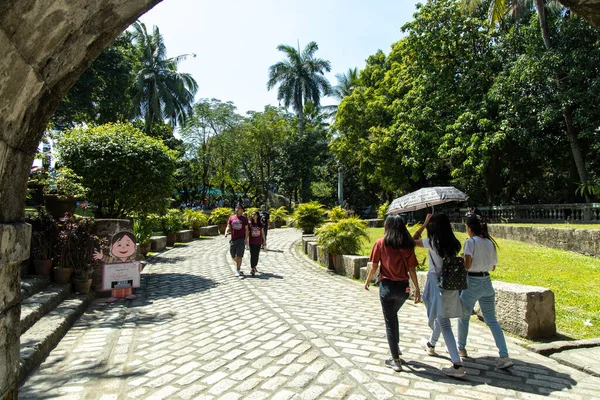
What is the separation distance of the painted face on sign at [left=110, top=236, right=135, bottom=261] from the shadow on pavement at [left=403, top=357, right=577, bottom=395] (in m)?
6.30

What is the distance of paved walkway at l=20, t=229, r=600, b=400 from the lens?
4.20 metres

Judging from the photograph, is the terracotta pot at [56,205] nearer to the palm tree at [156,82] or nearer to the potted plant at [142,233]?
the potted plant at [142,233]

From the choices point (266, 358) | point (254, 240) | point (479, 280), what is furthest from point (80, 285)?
point (479, 280)

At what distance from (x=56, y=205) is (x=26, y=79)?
322 inches

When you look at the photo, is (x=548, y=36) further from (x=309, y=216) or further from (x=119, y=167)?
(x=119, y=167)

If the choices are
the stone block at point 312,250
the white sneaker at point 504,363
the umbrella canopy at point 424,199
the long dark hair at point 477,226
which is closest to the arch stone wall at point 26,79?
the long dark hair at point 477,226

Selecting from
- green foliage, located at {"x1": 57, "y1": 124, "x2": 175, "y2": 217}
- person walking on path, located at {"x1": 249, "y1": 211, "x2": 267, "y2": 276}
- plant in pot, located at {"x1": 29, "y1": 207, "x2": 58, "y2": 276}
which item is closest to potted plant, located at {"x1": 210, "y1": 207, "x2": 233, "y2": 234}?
green foliage, located at {"x1": 57, "y1": 124, "x2": 175, "y2": 217}

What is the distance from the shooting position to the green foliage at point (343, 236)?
11789mm

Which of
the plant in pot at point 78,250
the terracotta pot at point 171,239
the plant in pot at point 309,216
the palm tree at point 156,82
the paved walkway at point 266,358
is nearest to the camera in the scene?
the paved walkway at point 266,358

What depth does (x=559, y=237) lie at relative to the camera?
12.8 m

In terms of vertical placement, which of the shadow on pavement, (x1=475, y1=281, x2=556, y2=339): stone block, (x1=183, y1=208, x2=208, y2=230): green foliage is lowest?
the shadow on pavement

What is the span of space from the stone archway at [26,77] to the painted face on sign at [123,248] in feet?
20.3

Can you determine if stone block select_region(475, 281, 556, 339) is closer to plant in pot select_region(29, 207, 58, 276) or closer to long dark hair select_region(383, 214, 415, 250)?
long dark hair select_region(383, 214, 415, 250)

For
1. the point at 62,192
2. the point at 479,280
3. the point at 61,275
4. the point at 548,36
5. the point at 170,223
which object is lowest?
the point at 61,275
